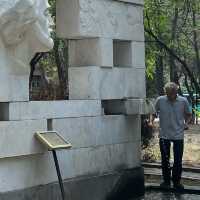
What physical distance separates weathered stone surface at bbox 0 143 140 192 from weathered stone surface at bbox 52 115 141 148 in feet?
0.34

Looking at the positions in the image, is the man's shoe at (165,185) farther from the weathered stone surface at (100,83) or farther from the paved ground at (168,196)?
the weathered stone surface at (100,83)

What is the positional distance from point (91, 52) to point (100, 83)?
1.62 feet

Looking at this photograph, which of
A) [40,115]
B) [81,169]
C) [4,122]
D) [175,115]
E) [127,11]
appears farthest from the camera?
[175,115]

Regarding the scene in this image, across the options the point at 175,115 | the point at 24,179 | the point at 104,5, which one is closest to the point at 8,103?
the point at 24,179

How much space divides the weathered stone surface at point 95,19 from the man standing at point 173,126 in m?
1.47

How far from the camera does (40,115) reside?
869 cm

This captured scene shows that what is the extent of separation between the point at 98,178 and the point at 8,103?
7.52 ft

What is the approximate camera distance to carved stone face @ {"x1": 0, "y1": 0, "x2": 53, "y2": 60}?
7914 mm

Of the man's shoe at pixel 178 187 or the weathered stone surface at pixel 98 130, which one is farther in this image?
the man's shoe at pixel 178 187

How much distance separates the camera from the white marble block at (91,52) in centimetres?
992

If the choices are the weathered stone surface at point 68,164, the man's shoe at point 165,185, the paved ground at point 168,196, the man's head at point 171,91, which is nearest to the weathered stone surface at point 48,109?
the weathered stone surface at point 68,164

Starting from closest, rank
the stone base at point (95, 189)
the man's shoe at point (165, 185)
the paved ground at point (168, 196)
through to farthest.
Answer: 1. the stone base at point (95, 189)
2. the paved ground at point (168, 196)
3. the man's shoe at point (165, 185)

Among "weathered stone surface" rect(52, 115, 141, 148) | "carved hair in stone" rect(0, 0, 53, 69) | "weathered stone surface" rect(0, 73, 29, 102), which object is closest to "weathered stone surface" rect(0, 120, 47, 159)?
"weathered stone surface" rect(0, 73, 29, 102)

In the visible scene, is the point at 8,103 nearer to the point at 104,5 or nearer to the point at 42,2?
the point at 42,2
